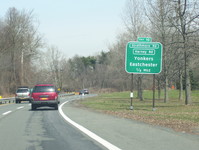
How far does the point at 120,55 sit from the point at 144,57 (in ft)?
61.0

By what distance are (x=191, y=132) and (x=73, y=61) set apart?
4791 inches

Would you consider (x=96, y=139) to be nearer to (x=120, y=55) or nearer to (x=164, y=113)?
(x=164, y=113)

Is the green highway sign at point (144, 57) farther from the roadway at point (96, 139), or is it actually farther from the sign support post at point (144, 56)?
the roadway at point (96, 139)

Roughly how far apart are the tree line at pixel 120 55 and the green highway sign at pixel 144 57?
2.35m

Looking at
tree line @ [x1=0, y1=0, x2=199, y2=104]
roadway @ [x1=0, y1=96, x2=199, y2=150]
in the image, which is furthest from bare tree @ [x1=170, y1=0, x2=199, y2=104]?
roadway @ [x1=0, y1=96, x2=199, y2=150]

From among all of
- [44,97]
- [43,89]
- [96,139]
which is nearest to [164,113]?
[44,97]

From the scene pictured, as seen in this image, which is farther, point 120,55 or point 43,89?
point 120,55

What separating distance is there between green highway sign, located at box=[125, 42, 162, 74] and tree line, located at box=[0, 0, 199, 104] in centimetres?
235

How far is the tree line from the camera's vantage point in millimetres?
25609

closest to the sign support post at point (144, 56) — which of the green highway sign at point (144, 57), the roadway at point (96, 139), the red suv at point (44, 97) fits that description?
the green highway sign at point (144, 57)

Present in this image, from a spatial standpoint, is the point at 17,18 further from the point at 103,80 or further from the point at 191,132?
the point at 103,80

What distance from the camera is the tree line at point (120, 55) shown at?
84.0ft

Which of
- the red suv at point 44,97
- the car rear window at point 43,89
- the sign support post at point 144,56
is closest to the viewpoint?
the sign support post at point 144,56

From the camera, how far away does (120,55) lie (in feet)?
135
